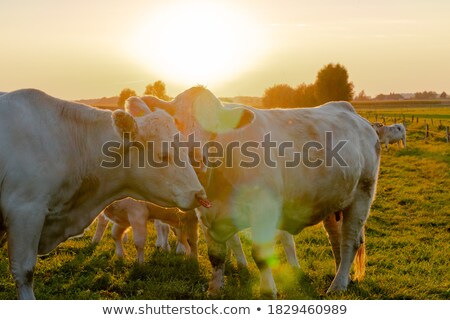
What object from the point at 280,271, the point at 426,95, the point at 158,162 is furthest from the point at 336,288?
the point at 426,95

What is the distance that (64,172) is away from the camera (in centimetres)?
557

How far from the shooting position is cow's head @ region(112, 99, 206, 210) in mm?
5453

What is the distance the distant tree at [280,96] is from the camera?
320 ft

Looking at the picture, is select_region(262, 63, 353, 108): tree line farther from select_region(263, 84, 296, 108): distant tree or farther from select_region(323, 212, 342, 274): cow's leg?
select_region(323, 212, 342, 274): cow's leg

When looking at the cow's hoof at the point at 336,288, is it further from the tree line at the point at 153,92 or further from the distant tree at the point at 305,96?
the distant tree at the point at 305,96

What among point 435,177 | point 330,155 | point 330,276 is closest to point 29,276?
point 330,155

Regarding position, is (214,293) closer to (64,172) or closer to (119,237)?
(64,172)

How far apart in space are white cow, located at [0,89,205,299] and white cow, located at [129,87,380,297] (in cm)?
90

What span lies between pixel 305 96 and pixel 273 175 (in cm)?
9101

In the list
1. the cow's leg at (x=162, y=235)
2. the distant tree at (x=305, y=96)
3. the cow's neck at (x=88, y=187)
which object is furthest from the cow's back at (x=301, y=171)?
the distant tree at (x=305, y=96)

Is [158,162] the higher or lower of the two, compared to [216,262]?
higher

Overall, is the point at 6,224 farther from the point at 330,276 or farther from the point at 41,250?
the point at 330,276

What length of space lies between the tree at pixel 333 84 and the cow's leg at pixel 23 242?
3455 inches

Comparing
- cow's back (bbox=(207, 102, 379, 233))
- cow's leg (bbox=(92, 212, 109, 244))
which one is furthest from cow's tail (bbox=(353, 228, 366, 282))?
cow's leg (bbox=(92, 212, 109, 244))
